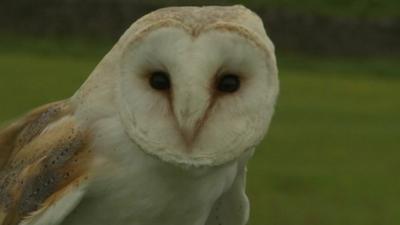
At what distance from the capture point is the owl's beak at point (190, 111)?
215cm

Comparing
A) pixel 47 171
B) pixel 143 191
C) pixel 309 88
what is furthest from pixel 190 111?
pixel 309 88

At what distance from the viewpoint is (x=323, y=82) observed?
14562 millimetres

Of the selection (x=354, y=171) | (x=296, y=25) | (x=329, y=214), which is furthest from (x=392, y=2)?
(x=329, y=214)

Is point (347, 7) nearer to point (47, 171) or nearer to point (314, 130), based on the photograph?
point (314, 130)

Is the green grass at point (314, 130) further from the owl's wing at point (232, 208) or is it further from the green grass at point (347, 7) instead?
the owl's wing at point (232, 208)

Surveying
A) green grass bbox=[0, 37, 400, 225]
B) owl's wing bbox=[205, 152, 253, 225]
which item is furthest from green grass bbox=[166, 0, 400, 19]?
owl's wing bbox=[205, 152, 253, 225]

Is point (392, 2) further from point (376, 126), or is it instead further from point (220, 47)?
point (220, 47)

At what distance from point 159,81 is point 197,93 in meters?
0.09

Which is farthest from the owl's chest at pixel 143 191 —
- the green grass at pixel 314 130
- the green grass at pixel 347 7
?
the green grass at pixel 347 7

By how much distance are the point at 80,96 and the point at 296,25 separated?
15.7m

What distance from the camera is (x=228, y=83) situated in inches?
86.0

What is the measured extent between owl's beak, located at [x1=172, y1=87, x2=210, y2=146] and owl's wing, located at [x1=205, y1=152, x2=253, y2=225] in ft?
1.80

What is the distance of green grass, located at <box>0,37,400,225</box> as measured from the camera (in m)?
7.42

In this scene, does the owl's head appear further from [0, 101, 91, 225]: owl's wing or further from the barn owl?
[0, 101, 91, 225]: owl's wing
